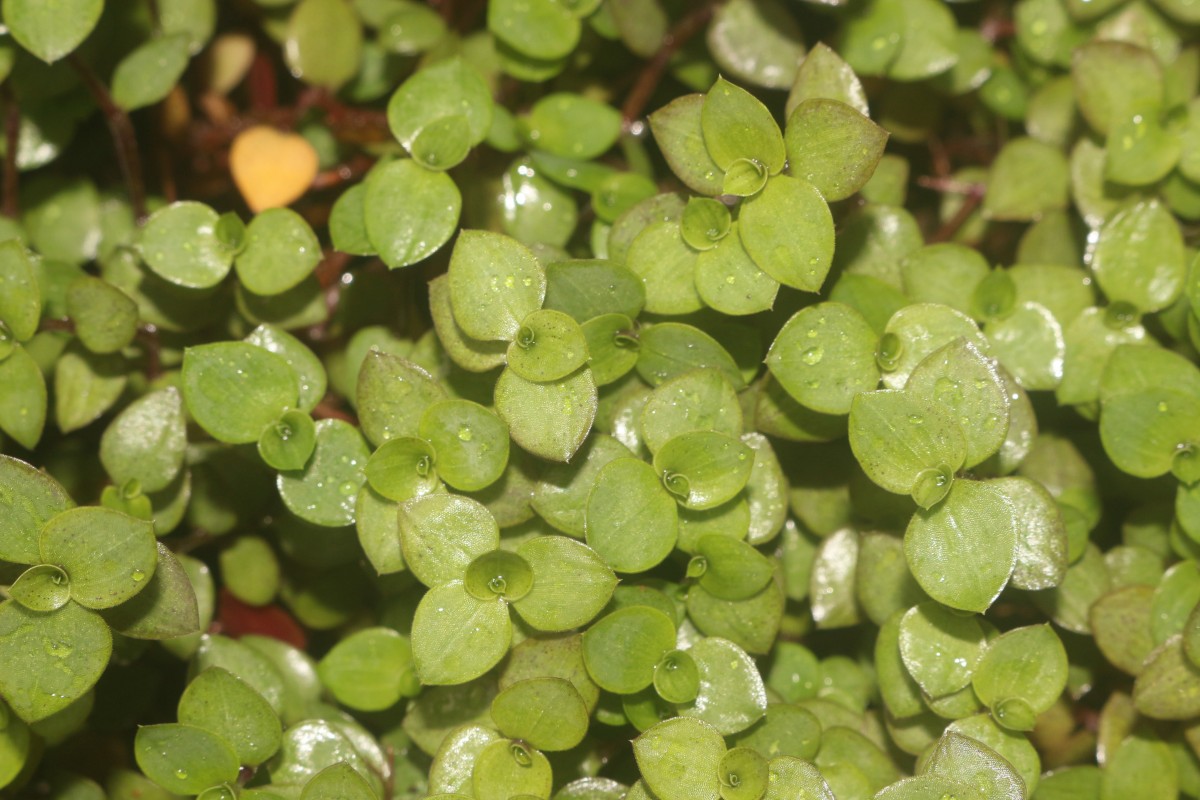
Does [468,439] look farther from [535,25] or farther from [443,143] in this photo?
[535,25]

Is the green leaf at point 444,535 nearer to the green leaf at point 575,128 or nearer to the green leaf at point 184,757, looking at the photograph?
the green leaf at point 184,757

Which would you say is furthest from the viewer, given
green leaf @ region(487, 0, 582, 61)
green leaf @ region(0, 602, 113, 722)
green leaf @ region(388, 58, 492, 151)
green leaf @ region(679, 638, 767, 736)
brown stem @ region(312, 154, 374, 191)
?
brown stem @ region(312, 154, 374, 191)

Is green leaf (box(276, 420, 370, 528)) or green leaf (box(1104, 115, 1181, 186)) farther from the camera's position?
green leaf (box(1104, 115, 1181, 186))

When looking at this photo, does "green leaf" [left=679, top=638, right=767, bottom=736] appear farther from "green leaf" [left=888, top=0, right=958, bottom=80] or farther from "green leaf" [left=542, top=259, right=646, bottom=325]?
"green leaf" [left=888, top=0, right=958, bottom=80]

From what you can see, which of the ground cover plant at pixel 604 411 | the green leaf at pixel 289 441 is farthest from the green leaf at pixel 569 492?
the green leaf at pixel 289 441

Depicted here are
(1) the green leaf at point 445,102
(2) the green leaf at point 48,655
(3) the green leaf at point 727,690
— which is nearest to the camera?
(2) the green leaf at point 48,655

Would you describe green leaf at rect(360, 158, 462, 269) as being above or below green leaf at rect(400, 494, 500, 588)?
above

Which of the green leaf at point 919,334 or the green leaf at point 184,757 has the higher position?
the green leaf at point 919,334

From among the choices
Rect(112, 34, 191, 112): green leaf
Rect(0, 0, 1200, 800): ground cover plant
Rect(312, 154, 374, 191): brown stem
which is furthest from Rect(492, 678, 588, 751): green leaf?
Rect(112, 34, 191, 112): green leaf
